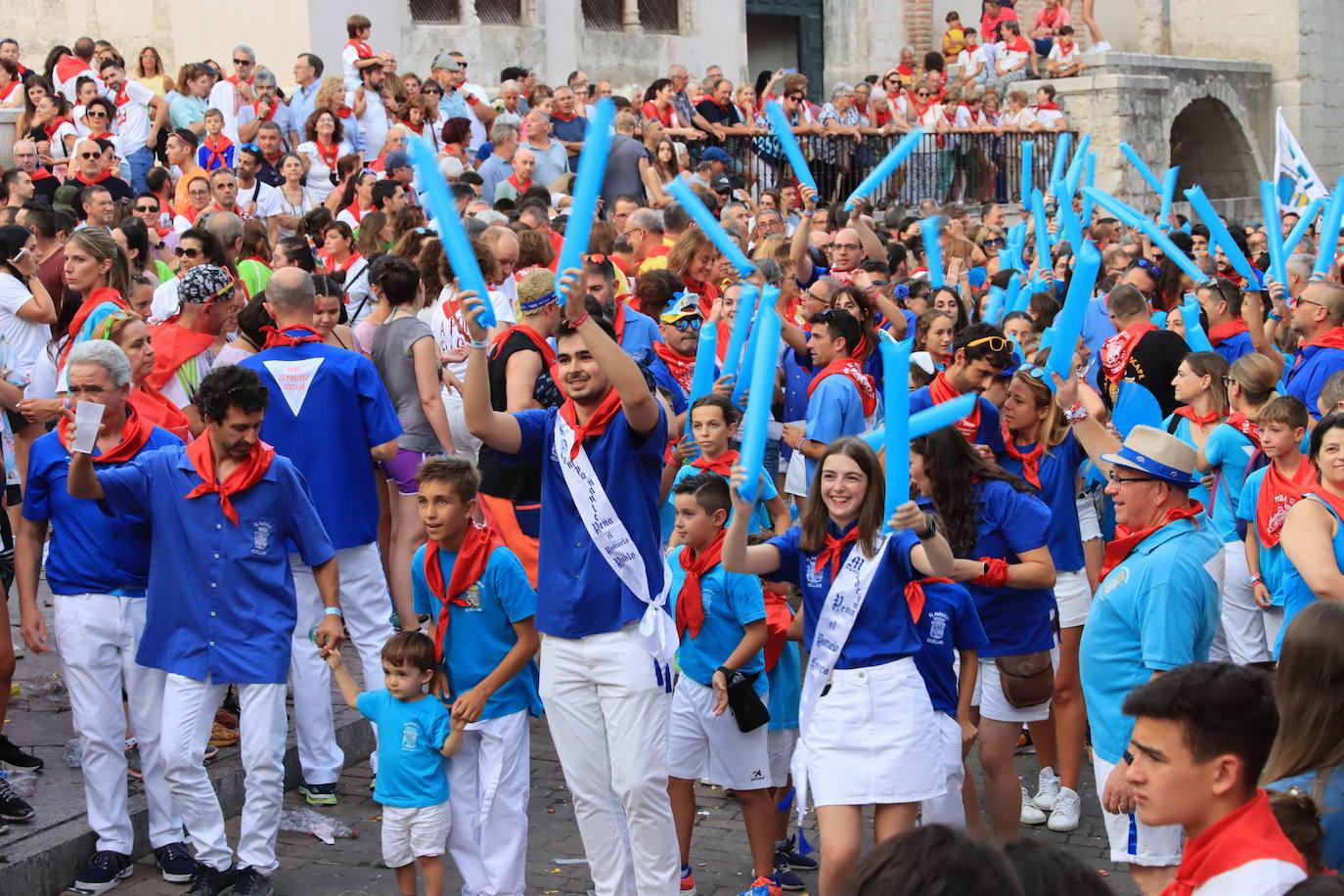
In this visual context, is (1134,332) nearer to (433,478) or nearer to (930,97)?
(433,478)

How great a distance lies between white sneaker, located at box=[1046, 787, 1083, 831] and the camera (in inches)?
269

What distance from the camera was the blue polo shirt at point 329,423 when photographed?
703 centimetres

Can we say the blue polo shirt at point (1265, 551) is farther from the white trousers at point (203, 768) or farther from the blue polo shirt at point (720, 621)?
the white trousers at point (203, 768)

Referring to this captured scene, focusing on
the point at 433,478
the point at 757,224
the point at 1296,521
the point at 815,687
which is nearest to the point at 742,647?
the point at 815,687

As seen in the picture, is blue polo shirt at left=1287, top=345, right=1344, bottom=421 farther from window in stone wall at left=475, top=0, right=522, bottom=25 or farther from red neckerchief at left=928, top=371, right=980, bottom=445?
window in stone wall at left=475, top=0, right=522, bottom=25

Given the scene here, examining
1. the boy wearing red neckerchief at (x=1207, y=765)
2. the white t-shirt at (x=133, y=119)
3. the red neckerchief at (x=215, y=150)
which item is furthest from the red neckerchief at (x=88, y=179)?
the boy wearing red neckerchief at (x=1207, y=765)

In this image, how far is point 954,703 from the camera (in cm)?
546

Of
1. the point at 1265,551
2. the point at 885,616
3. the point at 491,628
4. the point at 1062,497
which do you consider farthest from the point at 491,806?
the point at 1265,551

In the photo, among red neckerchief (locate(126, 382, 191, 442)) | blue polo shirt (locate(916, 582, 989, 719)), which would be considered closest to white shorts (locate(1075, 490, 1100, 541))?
blue polo shirt (locate(916, 582, 989, 719))

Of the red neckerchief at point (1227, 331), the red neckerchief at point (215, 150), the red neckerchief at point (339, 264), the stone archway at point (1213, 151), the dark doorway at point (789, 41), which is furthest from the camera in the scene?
the stone archway at point (1213, 151)

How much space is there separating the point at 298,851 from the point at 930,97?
58.1 feet

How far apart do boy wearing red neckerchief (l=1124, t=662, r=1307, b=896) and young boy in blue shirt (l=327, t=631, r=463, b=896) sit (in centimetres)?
280

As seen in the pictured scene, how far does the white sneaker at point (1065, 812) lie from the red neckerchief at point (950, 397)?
146cm

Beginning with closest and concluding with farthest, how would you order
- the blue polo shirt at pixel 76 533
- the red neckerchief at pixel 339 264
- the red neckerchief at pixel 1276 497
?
the blue polo shirt at pixel 76 533
the red neckerchief at pixel 1276 497
the red neckerchief at pixel 339 264
